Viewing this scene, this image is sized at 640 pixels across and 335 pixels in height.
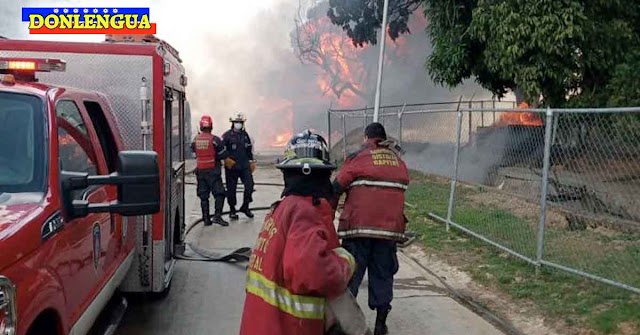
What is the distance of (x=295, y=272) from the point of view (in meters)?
2.41

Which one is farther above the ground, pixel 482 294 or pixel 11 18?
pixel 11 18

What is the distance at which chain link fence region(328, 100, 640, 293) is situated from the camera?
663 cm

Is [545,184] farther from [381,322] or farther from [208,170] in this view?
[208,170]

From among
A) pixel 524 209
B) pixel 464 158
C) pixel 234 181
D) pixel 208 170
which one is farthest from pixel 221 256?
pixel 464 158

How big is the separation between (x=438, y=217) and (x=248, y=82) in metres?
39.0

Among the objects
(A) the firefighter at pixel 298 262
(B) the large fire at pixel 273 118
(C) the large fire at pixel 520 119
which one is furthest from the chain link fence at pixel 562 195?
(B) the large fire at pixel 273 118

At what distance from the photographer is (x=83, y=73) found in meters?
5.02

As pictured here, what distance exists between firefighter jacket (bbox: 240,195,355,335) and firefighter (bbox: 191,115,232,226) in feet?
25.6

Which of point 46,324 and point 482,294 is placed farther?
point 482,294

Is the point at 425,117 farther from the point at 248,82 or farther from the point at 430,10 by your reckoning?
the point at 248,82

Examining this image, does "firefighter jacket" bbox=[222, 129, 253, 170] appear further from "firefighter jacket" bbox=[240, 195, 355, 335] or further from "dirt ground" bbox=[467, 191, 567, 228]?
"firefighter jacket" bbox=[240, 195, 355, 335]

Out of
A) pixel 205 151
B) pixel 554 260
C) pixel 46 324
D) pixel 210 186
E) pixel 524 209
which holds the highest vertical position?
pixel 205 151

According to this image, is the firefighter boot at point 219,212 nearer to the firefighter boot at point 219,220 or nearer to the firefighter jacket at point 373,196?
the firefighter boot at point 219,220

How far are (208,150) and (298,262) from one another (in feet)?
26.7
